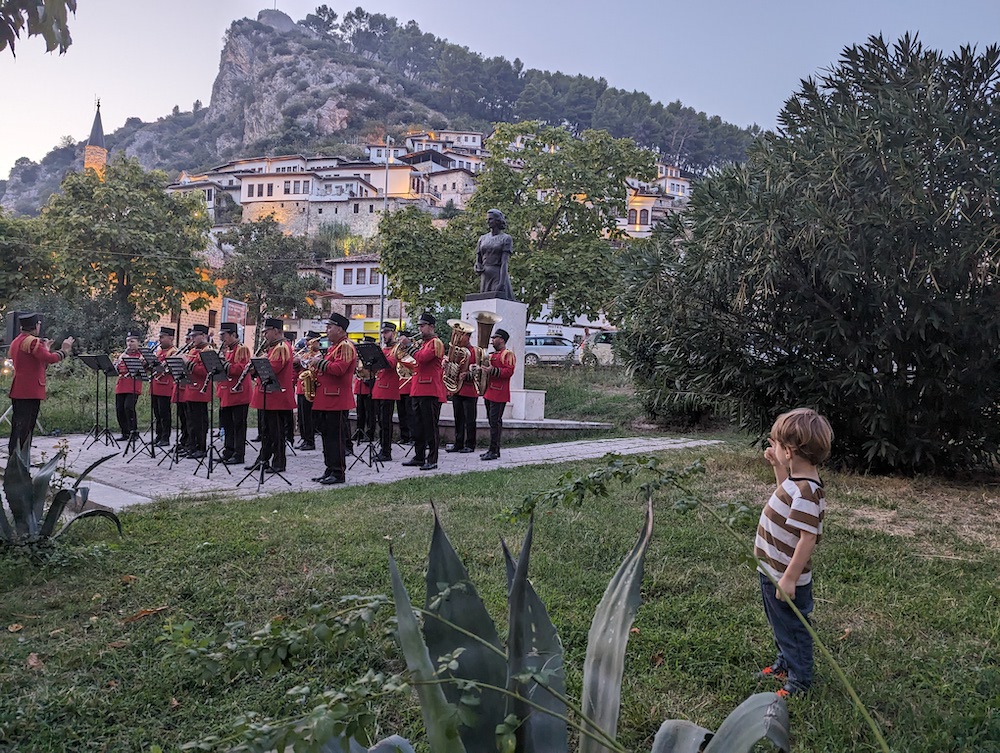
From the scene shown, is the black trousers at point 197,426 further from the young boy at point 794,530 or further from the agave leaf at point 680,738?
the agave leaf at point 680,738

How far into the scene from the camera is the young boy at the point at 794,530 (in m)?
3.10

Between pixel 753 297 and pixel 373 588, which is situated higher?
pixel 753 297

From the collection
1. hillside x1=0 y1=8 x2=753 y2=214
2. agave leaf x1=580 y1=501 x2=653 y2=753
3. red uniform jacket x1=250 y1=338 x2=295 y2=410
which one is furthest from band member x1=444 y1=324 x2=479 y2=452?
hillside x1=0 y1=8 x2=753 y2=214

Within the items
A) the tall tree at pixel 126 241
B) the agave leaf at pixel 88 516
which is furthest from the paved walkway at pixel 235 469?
the tall tree at pixel 126 241

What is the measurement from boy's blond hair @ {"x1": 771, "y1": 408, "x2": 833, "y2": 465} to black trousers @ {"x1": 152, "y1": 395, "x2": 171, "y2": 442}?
10584mm

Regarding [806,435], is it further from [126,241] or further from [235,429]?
[126,241]

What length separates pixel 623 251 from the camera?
390 inches

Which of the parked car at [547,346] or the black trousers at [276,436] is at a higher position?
the parked car at [547,346]

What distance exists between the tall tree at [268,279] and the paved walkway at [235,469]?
3476cm

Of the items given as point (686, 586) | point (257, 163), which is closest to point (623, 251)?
point (686, 586)

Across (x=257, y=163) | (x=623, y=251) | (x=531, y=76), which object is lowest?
(x=623, y=251)

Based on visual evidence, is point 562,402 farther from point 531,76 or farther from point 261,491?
point 531,76

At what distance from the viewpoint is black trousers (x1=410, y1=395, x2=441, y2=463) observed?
1007 cm

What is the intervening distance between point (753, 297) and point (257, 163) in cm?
9900
